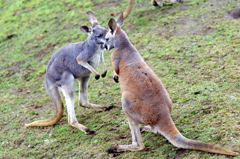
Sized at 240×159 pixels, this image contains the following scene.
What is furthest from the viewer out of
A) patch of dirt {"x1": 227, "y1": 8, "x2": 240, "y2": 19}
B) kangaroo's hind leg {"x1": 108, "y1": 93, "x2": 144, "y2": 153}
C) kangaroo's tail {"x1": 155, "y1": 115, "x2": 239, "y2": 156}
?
patch of dirt {"x1": 227, "y1": 8, "x2": 240, "y2": 19}

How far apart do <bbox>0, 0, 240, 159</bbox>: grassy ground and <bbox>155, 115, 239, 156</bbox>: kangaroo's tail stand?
8cm

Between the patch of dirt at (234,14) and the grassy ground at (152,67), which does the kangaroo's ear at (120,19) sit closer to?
the grassy ground at (152,67)

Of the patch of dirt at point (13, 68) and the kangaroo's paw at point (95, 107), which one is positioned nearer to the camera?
the kangaroo's paw at point (95, 107)

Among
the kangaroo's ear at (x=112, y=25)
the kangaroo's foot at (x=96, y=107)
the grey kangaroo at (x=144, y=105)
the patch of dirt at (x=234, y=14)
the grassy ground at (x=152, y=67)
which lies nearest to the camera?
the grey kangaroo at (x=144, y=105)

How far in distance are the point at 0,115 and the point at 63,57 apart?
1.59 meters

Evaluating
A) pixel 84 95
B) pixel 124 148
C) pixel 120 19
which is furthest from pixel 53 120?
pixel 120 19

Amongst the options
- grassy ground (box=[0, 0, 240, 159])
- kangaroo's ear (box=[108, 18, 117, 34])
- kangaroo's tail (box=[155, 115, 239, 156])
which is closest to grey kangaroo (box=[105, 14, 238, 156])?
kangaroo's tail (box=[155, 115, 239, 156])

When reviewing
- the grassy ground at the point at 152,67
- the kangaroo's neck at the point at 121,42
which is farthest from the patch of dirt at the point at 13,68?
the kangaroo's neck at the point at 121,42

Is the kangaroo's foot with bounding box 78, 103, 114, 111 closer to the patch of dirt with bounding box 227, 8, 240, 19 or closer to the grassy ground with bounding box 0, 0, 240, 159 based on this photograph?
the grassy ground with bounding box 0, 0, 240, 159

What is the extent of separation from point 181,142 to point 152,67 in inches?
99.1

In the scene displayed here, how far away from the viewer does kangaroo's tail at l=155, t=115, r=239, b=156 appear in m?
2.88

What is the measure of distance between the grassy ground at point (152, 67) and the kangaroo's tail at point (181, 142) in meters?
0.08

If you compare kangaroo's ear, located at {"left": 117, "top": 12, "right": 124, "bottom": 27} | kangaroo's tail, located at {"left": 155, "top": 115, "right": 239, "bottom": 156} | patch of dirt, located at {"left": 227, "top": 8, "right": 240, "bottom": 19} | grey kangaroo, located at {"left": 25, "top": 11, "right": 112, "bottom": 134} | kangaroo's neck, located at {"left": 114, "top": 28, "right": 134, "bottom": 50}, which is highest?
kangaroo's ear, located at {"left": 117, "top": 12, "right": 124, "bottom": 27}

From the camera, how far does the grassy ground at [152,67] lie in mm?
3717
